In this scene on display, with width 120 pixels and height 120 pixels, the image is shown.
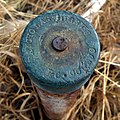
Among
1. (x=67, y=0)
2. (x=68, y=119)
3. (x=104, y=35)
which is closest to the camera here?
(x=68, y=119)

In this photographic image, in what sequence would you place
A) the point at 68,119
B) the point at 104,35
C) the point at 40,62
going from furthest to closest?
the point at 104,35, the point at 68,119, the point at 40,62

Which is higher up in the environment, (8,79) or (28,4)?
(28,4)

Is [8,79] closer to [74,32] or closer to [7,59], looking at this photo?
[7,59]

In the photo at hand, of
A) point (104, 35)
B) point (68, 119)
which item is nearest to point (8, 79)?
point (68, 119)

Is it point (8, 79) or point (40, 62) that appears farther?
point (8, 79)

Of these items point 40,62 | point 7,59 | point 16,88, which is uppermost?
point 40,62

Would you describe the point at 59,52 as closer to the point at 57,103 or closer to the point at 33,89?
the point at 57,103

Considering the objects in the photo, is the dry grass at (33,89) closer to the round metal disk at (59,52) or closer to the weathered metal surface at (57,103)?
the weathered metal surface at (57,103)

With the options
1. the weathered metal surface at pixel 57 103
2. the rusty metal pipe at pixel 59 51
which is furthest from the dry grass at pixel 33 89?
the rusty metal pipe at pixel 59 51
